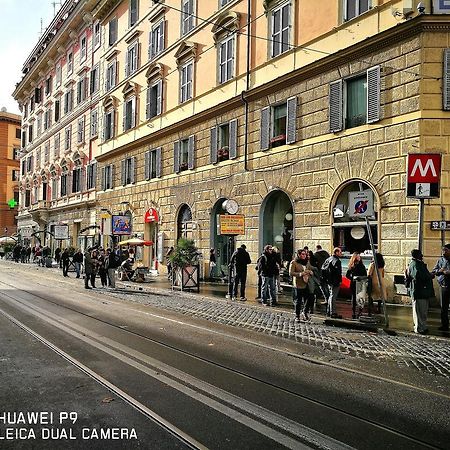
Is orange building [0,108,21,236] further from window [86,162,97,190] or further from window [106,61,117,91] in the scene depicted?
window [106,61,117,91]

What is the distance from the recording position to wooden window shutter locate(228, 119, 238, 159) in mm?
23219

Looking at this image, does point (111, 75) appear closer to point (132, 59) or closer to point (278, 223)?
point (132, 59)

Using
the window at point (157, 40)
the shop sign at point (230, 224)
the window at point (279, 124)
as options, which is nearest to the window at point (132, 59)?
the window at point (157, 40)

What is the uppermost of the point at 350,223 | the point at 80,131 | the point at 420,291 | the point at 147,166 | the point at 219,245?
the point at 80,131

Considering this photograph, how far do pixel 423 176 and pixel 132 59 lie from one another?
26714mm

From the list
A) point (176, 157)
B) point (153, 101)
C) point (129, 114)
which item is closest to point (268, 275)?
point (176, 157)

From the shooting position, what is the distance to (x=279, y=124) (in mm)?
21141

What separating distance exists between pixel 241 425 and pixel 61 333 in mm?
5952

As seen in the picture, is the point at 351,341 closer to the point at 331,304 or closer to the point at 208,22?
the point at 331,304

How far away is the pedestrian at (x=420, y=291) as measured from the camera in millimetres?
10914

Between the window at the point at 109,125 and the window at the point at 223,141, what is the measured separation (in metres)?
13.7

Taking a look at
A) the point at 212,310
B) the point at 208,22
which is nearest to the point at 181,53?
the point at 208,22

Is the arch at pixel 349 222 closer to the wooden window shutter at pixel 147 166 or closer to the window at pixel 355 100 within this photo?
the window at pixel 355 100

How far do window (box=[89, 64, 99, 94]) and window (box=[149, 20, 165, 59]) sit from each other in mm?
10488
